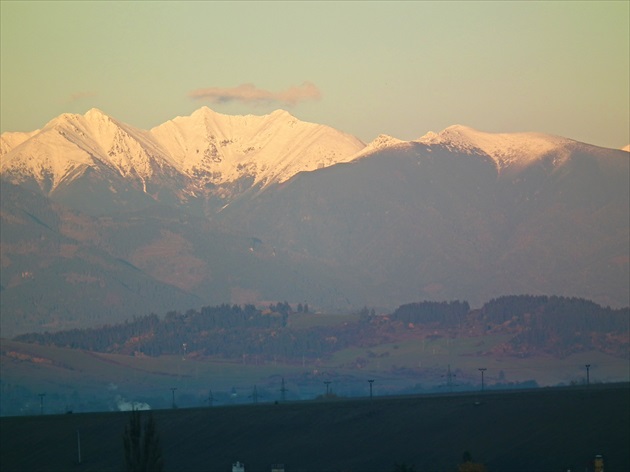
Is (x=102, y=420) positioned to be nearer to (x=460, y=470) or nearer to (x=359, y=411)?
(x=359, y=411)

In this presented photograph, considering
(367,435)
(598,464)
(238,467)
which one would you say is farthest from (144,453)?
(367,435)

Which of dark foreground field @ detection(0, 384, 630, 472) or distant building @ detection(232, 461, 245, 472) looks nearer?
distant building @ detection(232, 461, 245, 472)

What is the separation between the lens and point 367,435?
6890 inches

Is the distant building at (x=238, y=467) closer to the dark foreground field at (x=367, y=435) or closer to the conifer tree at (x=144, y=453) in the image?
the dark foreground field at (x=367, y=435)

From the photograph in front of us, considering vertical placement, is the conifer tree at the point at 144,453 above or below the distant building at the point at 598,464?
above

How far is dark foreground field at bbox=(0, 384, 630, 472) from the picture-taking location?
158250 mm

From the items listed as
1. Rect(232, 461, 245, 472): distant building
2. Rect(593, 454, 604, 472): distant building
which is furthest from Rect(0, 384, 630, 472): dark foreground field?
Rect(593, 454, 604, 472): distant building

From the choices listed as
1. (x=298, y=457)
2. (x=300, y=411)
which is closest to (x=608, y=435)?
(x=298, y=457)

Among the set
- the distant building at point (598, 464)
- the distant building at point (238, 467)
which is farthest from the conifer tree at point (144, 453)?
the distant building at point (598, 464)

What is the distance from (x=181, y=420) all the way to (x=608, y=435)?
48.4 metres

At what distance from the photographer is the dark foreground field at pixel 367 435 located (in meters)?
158

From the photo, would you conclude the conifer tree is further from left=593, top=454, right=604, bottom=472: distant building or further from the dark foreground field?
the dark foreground field

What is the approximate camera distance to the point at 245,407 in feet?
648

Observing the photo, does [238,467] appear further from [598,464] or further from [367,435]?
[598,464]
